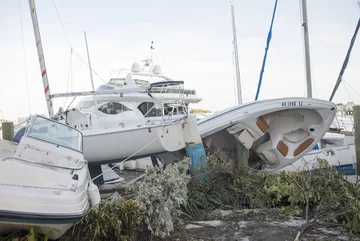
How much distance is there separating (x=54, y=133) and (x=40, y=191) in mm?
1803

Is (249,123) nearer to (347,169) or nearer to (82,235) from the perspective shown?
(347,169)

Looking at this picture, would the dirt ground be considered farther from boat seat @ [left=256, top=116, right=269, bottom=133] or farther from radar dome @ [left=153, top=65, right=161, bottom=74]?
radar dome @ [left=153, top=65, right=161, bottom=74]

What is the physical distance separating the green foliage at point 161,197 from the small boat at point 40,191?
679mm

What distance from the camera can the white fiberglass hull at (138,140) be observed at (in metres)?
6.80

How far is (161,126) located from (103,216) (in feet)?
9.88

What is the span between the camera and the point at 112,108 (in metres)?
9.20

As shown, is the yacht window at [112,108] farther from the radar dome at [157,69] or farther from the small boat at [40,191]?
the small boat at [40,191]

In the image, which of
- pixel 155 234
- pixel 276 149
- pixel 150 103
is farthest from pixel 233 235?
pixel 150 103

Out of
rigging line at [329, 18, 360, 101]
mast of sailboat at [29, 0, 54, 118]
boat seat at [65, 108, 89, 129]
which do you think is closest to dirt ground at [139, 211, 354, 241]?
boat seat at [65, 108, 89, 129]

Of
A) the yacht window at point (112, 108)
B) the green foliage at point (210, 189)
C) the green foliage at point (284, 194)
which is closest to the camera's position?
the green foliage at point (284, 194)

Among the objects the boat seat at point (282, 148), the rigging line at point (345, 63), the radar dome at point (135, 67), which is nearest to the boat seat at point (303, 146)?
the boat seat at point (282, 148)

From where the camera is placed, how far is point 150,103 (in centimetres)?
936

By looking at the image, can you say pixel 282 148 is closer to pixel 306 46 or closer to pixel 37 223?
pixel 306 46

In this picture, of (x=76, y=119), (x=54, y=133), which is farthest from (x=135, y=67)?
(x=54, y=133)
